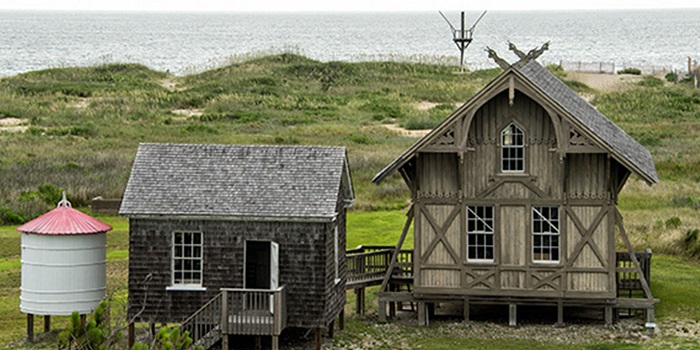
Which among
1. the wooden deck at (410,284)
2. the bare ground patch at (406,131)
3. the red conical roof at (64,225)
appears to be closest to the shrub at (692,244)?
the wooden deck at (410,284)

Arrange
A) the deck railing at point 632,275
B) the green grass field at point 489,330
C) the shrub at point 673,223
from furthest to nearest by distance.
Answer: the shrub at point 673,223
the deck railing at point 632,275
the green grass field at point 489,330

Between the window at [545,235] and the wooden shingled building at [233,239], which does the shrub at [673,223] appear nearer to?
the window at [545,235]

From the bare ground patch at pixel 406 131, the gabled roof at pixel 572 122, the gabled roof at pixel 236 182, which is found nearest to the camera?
the gabled roof at pixel 236 182

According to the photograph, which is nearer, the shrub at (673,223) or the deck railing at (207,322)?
the deck railing at (207,322)

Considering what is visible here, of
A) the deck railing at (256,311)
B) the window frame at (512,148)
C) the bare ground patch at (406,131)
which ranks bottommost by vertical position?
the deck railing at (256,311)

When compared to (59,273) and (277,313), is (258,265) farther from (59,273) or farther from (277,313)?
(59,273)

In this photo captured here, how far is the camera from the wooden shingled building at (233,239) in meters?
27.7

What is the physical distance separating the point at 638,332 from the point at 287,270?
853cm

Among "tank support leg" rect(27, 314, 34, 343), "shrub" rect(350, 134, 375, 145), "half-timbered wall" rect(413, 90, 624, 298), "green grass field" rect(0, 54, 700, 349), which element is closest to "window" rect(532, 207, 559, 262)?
"half-timbered wall" rect(413, 90, 624, 298)

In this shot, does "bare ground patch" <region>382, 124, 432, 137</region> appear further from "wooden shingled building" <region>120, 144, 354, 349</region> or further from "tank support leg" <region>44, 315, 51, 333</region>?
"tank support leg" <region>44, 315, 51, 333</region>

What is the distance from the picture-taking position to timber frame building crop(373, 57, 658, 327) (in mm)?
30234

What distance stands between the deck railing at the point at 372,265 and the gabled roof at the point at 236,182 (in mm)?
2785

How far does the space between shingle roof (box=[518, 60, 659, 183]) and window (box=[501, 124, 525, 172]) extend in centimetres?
124

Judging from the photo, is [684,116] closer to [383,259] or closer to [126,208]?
[383,259]
